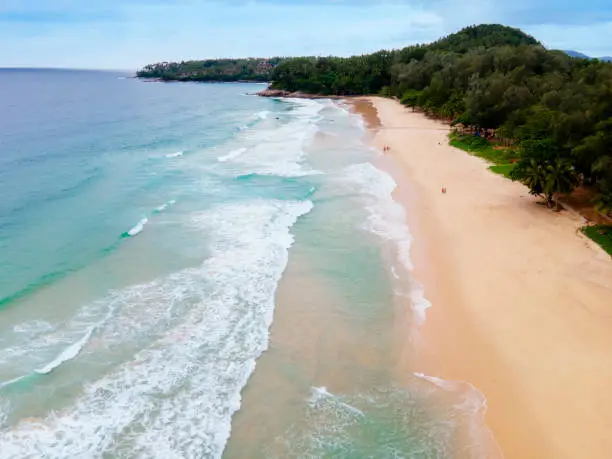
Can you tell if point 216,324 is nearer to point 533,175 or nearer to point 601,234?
point 601,234

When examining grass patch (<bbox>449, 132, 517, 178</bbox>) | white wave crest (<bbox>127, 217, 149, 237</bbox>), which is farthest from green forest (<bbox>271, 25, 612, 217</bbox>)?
white wave crest (<bbox>127, 217, 149, 237</bbox>)

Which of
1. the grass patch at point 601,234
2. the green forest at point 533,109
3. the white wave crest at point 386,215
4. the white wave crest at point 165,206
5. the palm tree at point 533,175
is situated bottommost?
the white wave crest at point 165,206

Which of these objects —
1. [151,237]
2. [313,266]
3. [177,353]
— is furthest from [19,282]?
[313,266]

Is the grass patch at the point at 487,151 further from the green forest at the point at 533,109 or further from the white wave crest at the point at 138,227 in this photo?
the white wave crest at the point at 138,227

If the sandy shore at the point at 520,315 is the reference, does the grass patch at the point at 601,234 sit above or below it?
above

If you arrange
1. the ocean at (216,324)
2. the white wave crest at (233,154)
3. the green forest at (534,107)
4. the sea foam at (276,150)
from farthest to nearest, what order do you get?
the white wave crest at (233,154) < the sea foam at (276,150) < the green forest at (534,107) < the ocean at (216,324)

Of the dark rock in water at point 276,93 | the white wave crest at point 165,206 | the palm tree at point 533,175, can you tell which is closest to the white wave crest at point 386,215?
the palm tree at point 533,175

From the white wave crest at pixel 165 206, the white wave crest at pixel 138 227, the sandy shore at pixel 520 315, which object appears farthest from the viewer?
the white wave crest at pixel 165 206

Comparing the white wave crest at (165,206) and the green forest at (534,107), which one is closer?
the green forest at (534,107)
